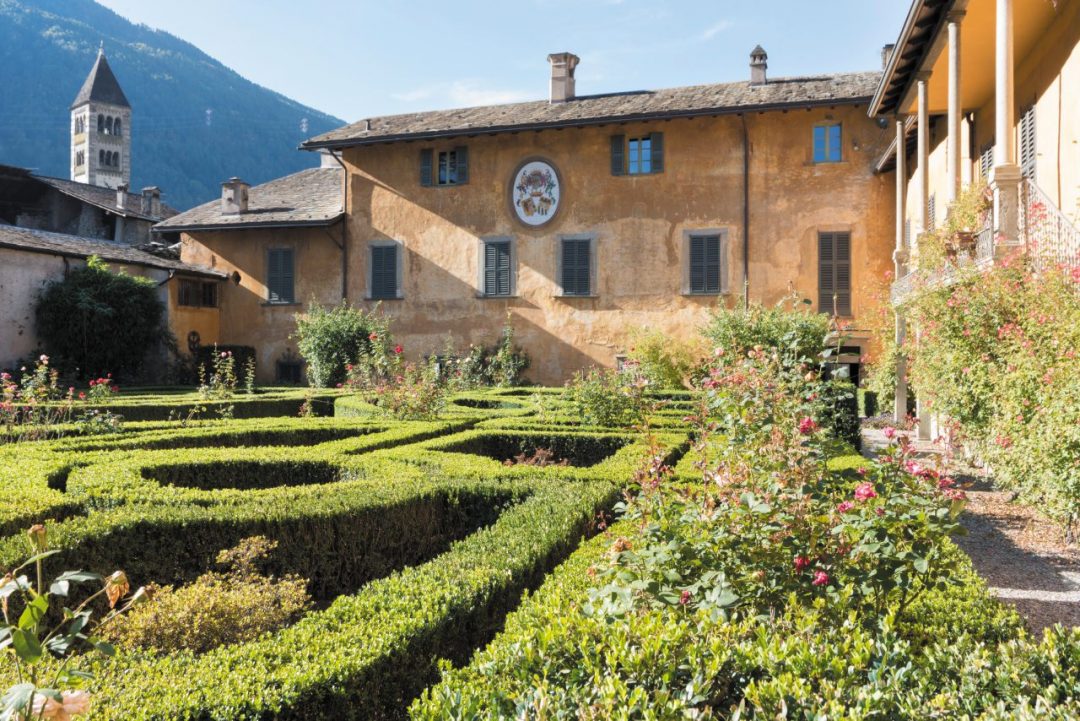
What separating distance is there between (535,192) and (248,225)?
8546mm

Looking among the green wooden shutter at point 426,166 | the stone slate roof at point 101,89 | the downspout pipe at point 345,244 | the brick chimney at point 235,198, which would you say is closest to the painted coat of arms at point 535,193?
the green wooden shutter at point 426,166

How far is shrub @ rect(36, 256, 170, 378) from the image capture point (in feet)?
72.4

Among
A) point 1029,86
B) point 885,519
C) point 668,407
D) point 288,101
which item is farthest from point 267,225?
point 288,101

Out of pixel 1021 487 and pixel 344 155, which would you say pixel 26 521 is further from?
pixel 344 155

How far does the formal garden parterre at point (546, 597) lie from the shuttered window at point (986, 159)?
32.3 ft

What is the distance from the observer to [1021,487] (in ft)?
23.1

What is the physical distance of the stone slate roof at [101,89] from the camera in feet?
234

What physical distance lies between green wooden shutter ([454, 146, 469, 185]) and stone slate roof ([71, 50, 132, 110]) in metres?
60.4

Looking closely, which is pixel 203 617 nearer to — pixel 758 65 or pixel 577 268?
pixel 577 268

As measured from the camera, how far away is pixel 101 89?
71750mm

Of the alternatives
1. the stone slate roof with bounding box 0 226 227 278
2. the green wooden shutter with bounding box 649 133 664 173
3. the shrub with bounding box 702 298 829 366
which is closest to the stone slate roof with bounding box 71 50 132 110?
the stone slate roof with bounding box 0 226 227 278

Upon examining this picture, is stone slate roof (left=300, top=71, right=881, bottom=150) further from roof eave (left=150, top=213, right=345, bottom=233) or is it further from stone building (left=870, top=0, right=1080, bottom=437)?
stone building (left=870, top=0, right=1080, bottom=437)

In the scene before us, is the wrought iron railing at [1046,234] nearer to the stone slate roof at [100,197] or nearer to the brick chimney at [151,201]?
the stone slate roof at [100,197]

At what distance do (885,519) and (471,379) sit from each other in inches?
726
